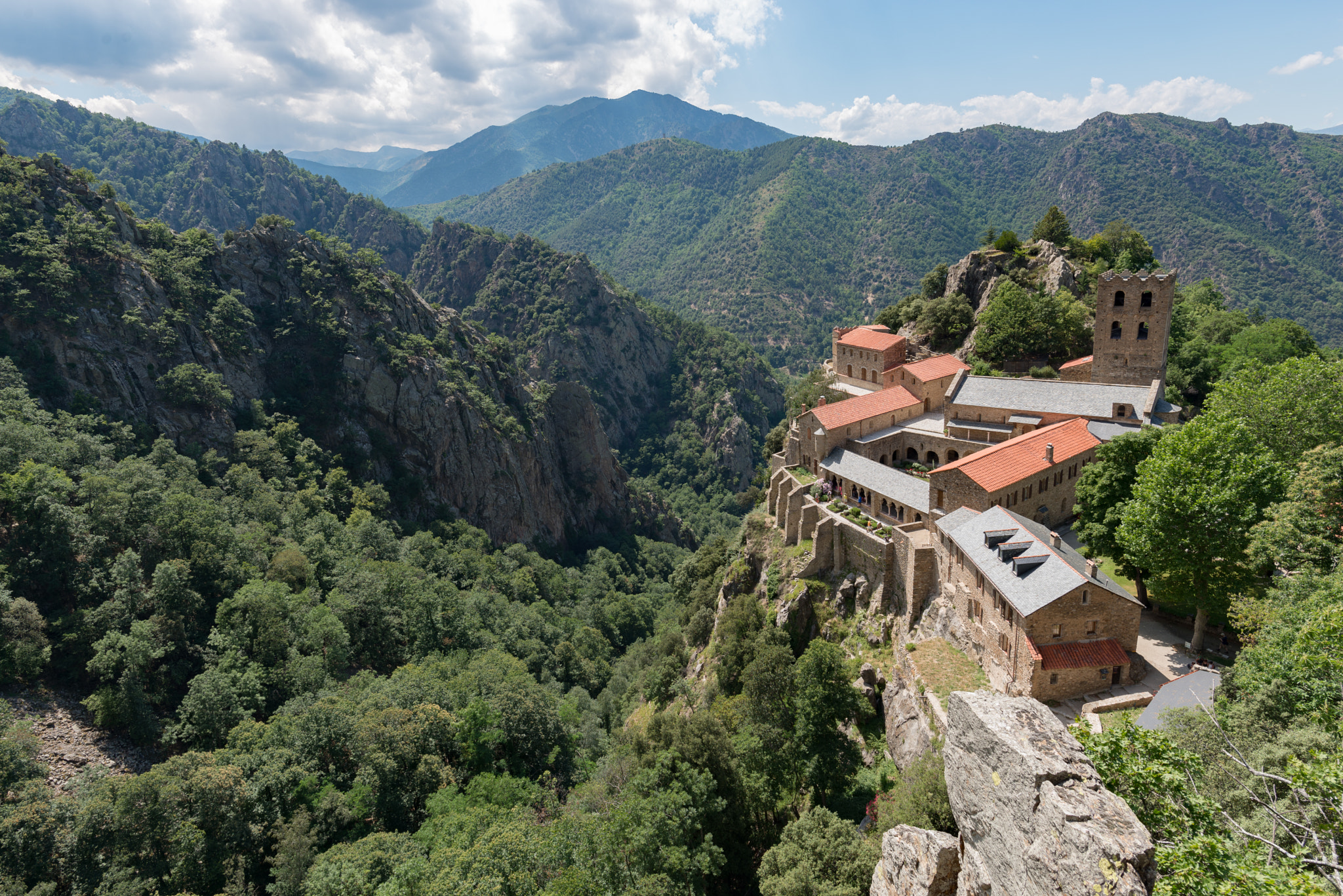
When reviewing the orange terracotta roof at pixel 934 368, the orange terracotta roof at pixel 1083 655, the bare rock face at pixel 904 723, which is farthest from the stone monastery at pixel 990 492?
the bare rock face at pixel 904 723

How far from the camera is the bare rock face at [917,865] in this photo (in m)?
16.4

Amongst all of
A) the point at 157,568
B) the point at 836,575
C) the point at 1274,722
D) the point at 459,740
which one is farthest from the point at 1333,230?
the point at 157,568

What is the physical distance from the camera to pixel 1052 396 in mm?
47500

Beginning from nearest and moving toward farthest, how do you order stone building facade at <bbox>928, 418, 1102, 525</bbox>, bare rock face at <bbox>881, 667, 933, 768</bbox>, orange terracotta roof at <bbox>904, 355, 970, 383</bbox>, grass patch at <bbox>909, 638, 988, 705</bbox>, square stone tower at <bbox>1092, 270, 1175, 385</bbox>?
bare rock face at <bbox>881, 667, 933, 768</bbox>, grass patch at <bbox>909, 638, 988, 705</bbox>, stone building facade at <bbox>928, 418, 1102, 525</bbox>, square stone tower at <bbox>1092, 270, 1175, 385</bbox>, orange terracotta roof at <bbox>904, 355, 970, 383</bbox>

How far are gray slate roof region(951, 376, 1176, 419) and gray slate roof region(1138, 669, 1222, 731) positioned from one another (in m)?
24.4

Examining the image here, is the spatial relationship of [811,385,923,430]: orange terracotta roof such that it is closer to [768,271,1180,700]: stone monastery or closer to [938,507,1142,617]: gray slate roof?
[768,271,1180,700]: stone monastery

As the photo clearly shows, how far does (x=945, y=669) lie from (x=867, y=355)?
141 ft

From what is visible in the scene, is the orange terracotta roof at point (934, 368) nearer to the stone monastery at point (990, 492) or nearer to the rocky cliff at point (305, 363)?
the stone monastery at point (990, 492)

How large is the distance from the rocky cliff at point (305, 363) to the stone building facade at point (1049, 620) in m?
86.9

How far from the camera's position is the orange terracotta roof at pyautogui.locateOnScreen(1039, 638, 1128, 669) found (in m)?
A: 27.1

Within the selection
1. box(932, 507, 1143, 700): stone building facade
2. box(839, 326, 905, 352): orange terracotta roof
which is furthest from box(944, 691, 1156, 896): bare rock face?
box(839, 326, 905, 352): orange terracotta roof

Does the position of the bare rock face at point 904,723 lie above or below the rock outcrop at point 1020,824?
below

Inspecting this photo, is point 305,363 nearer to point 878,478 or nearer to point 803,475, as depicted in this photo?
point 803,475

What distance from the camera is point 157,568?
50.2 m
